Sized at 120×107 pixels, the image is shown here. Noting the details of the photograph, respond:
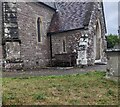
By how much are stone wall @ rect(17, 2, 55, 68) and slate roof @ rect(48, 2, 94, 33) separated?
730 millimetres

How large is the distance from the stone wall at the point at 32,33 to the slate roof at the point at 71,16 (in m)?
0.73

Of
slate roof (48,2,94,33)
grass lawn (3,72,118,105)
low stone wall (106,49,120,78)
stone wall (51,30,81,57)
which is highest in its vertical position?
slate roof (48,2,94,33)

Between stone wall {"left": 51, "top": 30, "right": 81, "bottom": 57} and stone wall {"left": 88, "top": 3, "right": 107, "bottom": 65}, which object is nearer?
stone wall {"left": 88, "top": 3, "right": 107, "bottom": 65}

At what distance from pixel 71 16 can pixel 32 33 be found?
4009 mm

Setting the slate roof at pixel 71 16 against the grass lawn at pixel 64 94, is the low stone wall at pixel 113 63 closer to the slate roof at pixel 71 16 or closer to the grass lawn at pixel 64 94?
the grass lawn at pixel 64 94

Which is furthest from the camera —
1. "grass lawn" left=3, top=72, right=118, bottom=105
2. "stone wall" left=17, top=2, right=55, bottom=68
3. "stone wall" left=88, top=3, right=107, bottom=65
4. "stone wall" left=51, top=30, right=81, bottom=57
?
"stone wall" left=51, top=30, right=81, bottom=57

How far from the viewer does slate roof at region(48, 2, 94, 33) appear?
20766mm

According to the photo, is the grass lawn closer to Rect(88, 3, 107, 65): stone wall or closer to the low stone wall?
the low stone wall

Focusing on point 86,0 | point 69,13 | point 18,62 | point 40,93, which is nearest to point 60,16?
point 69,13

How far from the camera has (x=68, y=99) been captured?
651 cm

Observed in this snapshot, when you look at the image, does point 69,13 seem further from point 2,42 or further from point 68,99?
point 68,99

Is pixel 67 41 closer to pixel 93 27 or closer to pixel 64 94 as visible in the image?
pixel 93 27

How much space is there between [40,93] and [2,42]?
10336 millimetres

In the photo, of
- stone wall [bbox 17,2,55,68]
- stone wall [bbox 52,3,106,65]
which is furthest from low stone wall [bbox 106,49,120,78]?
stone wall [bbox 52,3,106,65]
